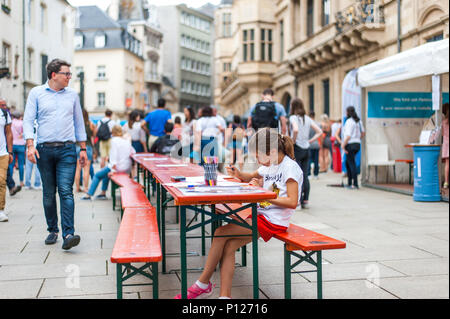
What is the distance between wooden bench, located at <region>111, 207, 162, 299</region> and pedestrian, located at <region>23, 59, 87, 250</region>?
1.10m

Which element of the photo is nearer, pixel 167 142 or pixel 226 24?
pixel 167 142

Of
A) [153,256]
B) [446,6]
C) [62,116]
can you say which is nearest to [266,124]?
[62,116]

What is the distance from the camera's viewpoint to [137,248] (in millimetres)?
3939

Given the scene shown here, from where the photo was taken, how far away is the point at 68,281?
500cm

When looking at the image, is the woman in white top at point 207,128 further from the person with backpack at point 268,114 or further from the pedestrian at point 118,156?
the person with backpack at point 268,114

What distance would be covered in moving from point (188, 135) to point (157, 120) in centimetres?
115

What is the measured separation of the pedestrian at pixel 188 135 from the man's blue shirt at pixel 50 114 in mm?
6600

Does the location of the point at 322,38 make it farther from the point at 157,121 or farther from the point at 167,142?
the point at 167,142

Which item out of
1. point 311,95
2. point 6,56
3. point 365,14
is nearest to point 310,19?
point 311,95

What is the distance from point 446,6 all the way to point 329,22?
9603 mm

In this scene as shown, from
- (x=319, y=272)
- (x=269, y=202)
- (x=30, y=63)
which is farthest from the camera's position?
(x=30, y=63)

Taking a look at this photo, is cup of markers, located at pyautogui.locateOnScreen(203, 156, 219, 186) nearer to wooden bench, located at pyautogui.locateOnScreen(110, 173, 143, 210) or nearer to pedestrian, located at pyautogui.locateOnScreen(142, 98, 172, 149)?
wooden bench, located at pyautogui.locateOnScreen(110, 173, 143, 210)

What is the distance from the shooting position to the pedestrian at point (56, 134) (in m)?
6.28
